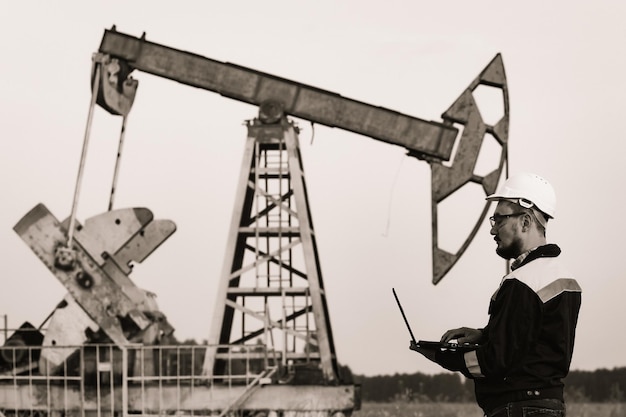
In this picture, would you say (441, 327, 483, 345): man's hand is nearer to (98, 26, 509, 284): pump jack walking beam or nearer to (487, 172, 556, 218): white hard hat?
(487, 172, 556, 218): white hard hat

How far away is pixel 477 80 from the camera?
16875 mm

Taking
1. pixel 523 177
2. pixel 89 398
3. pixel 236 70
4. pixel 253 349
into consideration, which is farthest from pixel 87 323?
pixel 523 177

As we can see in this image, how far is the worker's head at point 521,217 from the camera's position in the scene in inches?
215

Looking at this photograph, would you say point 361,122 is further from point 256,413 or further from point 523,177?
point 523,177

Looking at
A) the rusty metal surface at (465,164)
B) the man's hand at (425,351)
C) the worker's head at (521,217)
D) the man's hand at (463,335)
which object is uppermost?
the rusty metal surface at (465,164)

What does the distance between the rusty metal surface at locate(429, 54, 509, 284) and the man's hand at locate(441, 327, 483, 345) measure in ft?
36.5

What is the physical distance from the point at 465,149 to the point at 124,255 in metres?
4.41

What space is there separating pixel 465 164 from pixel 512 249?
11.3 meters

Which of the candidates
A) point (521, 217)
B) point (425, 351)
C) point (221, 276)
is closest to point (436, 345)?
point (425, 351)

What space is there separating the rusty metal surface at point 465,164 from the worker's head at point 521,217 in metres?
11.1

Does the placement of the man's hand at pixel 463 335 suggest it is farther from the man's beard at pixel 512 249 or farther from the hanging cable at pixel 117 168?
the hanging cable at pixel 117 168

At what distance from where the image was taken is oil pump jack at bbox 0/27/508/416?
16062 mm

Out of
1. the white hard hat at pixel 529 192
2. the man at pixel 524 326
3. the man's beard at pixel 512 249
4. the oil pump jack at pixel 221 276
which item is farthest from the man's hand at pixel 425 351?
the oil pump jack at pixel 221 276

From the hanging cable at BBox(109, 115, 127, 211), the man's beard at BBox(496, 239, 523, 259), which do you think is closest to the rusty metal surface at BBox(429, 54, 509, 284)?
the hanging cable at BBox(109, 115, 127, 211)
